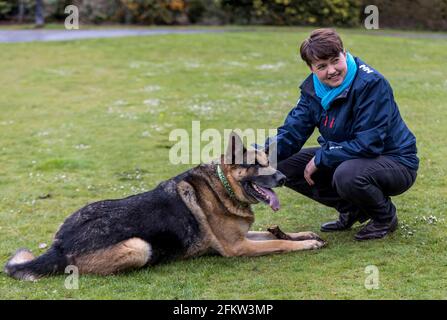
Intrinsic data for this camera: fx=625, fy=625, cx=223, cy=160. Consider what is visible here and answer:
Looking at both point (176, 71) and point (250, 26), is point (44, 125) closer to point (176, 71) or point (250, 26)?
point (176, 71)

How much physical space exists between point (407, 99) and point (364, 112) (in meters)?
10.2

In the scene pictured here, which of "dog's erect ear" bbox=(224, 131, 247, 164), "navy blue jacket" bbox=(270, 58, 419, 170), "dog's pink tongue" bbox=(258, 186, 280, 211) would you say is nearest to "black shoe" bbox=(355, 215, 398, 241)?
"navy blue jacket" bbox=(270, 58, 419, 170)

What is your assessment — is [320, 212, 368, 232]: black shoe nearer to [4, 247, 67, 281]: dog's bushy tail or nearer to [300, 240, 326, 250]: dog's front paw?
[300, 240, 326, 250]: dog's front paw

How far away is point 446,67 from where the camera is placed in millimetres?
20453

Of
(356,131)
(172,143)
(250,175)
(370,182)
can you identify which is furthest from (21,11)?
(370,182)

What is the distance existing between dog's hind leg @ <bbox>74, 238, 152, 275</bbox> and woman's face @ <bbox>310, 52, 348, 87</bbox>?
8.45 ft

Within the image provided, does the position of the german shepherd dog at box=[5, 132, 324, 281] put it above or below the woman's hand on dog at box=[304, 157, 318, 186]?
below

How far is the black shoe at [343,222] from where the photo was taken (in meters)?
7.26

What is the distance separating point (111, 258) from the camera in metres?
6.20

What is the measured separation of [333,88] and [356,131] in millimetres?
509

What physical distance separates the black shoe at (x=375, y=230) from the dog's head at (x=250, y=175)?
3.46ft

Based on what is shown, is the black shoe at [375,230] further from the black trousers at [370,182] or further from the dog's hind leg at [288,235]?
the dog's hind leg at [288,235]

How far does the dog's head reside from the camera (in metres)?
6.61

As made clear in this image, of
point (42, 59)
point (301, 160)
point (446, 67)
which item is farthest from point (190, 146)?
point (42, 59)
